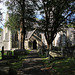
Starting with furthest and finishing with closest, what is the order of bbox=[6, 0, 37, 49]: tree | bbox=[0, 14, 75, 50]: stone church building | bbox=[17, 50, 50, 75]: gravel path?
bbox=[0, 14, 75, 50]: stone church building, bbox=[6, 0, 37, 49]: tree, bbox=[17, 50, 50, 75]: gravel path

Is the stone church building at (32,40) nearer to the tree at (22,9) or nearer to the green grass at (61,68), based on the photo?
the tree at (22,9)

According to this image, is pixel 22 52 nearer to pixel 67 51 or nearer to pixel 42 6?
pixel 67 51

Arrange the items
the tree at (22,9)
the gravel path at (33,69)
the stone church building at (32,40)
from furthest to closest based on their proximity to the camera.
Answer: the stone church building at (32,40)
the tree at (22,9)
the gravel path at (33,69)

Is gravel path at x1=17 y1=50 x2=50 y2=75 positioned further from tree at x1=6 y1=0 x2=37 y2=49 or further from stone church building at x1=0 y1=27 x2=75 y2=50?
stone church building at x1=0 y1=27 x2=75 y2=50

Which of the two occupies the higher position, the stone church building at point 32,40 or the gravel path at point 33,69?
the stone church building at point 32,40

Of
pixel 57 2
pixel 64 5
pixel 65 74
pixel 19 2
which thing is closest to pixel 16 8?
pixel 19 2

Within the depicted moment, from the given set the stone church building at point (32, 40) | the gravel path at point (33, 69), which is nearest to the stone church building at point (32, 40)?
the stone church building at point (32, 40)

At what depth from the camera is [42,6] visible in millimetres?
16156

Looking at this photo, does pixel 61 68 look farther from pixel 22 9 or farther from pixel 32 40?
pixel 32 40

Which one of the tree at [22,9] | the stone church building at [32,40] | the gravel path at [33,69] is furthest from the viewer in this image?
the stone church building at [32,40]

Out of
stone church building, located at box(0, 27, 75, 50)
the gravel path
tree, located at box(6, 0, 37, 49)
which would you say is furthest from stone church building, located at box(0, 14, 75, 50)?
the gravel path

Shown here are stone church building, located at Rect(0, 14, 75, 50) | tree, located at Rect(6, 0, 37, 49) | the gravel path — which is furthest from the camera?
stone church building, located at Rect(0, 14, 75, 50)

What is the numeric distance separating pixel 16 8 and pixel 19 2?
1.48 meters

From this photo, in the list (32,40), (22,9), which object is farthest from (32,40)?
(22,9)
